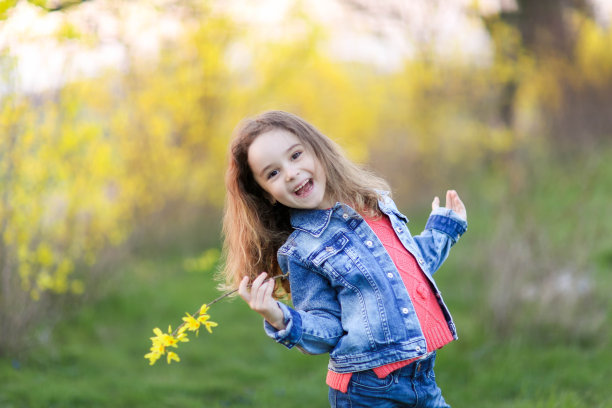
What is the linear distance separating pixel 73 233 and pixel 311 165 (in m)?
3.34

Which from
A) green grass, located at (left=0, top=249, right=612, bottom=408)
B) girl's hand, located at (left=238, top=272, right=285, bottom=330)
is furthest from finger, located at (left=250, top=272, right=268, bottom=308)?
green grass, located at (left=0, top=249, right=612, bottom=408)

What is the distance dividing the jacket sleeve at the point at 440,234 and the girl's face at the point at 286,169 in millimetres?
465

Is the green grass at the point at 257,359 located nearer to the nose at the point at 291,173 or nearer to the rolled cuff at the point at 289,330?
the rolled cuff at the point at 289,330

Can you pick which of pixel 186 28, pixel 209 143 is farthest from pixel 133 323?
pixel 186 28

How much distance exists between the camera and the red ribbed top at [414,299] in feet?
5.99

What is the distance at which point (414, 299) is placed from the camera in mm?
1853

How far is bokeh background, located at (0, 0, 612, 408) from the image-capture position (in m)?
3.64

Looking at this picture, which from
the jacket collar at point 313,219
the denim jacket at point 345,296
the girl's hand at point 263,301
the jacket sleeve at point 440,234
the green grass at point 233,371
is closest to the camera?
the girl's hand at point 263,301

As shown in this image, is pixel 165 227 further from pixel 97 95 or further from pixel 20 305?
pixel 20 305

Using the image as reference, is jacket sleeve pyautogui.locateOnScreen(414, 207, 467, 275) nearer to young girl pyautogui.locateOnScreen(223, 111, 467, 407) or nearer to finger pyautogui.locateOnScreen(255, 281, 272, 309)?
young girl pyautogui.locateOnScreen(223, 111, 467, 407)

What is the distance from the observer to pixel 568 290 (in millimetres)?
3854

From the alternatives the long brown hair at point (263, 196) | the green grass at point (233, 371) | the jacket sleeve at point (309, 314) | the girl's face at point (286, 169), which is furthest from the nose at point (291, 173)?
the green grass at point (233, 371)

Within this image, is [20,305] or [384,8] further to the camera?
[384,8]

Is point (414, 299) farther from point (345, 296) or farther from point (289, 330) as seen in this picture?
point (289, 330)
